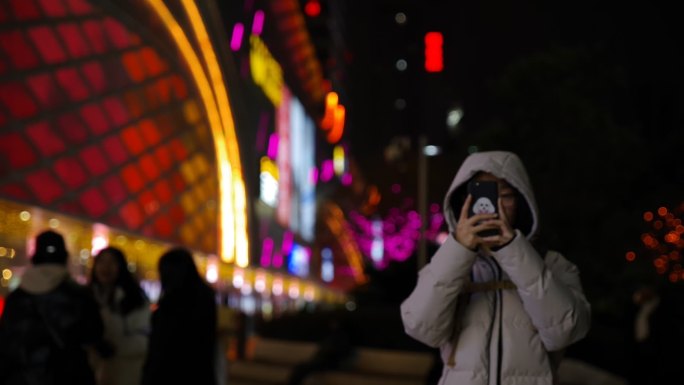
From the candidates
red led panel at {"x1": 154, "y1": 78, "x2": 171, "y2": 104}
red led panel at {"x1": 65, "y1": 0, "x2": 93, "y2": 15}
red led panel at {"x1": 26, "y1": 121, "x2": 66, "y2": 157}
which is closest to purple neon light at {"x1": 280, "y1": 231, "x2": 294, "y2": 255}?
red led panel at {"x1": 154, "y1": 78, "x2": 171, "y2": 104}

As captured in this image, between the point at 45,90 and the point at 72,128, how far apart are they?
1.70 metres

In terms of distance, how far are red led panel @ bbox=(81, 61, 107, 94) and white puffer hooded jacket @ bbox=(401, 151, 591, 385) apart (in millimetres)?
19098

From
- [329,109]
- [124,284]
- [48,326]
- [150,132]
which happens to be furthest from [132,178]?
[329,109]

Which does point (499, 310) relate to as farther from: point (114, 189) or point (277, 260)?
point (277, 260)

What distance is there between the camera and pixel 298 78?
62500 millimetres

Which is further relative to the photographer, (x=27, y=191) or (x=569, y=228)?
(x=569, y=228)

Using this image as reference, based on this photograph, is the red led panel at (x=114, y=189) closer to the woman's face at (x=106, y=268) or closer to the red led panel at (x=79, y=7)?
the red led panel at (x=79, y=7)

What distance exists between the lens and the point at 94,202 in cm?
2158

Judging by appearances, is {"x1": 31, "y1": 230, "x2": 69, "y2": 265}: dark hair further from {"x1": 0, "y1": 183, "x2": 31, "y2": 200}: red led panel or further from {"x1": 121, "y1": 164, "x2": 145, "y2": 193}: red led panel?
{"x1": 121, "y1": 164, "x2": 145, "y2": 193}: red led panel

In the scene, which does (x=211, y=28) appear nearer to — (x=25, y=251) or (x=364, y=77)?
(x=25, y=251)

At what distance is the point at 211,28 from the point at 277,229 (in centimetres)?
1889

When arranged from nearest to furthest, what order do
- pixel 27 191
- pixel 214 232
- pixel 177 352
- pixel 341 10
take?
1. pixel 177 352
2. pixel 27 191
3. pixel 214 232
4. pixel 341 10

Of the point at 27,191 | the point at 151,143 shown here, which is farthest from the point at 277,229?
the point at 27,191

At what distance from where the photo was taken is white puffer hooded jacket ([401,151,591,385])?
10.4ft
